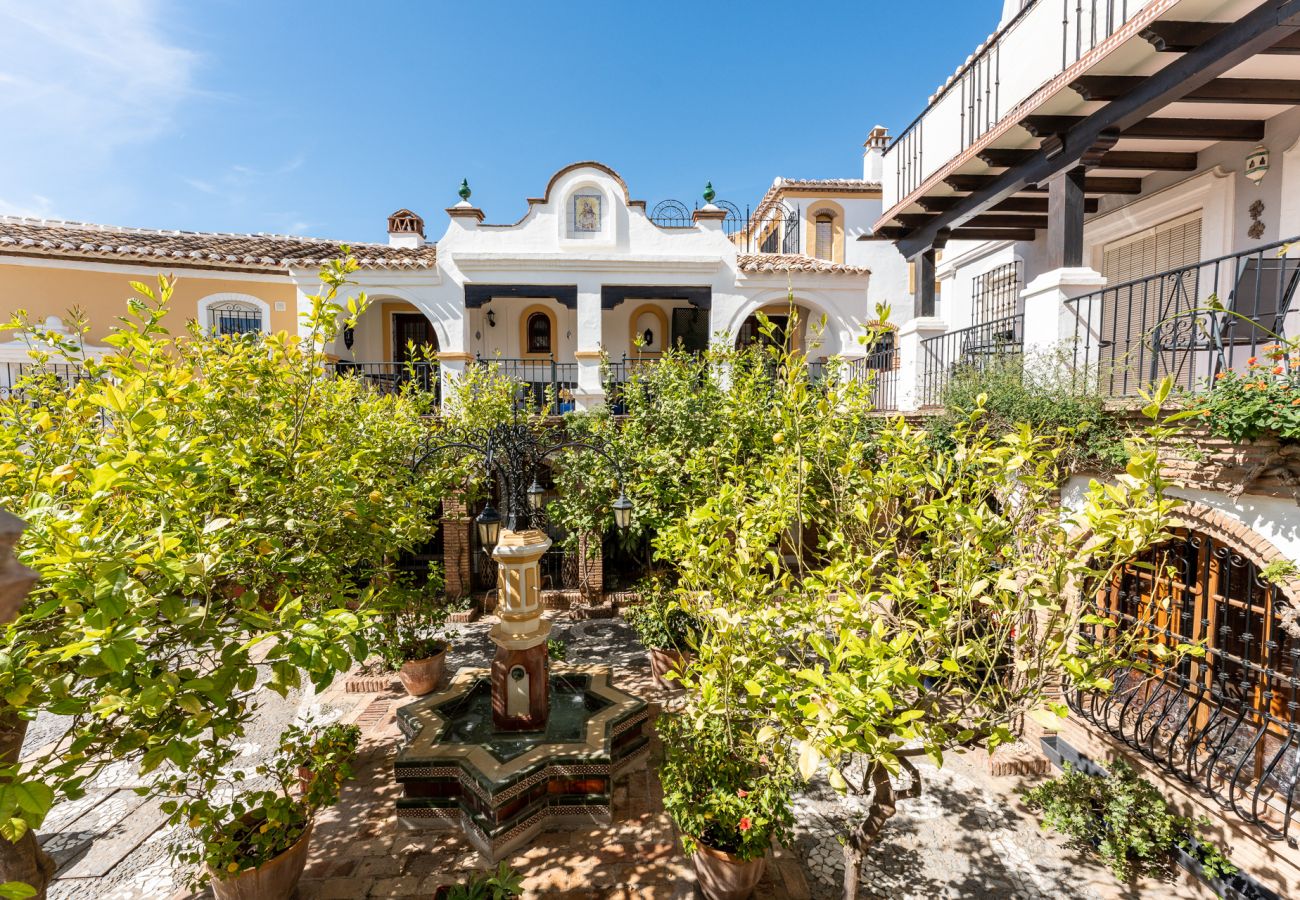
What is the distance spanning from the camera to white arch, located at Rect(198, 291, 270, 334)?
46.9ft

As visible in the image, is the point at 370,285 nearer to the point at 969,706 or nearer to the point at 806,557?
the point at 806,557

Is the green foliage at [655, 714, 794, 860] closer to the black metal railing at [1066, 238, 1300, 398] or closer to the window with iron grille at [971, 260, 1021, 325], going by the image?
the black metal railing at [1066, 238, 1300, 398]

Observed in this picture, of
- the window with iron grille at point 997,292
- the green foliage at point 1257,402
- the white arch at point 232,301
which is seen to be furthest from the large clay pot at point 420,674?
the white arch at point 232,301

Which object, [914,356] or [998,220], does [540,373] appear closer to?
[914,356]

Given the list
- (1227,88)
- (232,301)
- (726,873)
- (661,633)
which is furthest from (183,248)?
(1227,88)

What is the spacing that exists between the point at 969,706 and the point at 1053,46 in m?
7.20

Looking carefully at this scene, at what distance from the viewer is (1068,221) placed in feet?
19.7

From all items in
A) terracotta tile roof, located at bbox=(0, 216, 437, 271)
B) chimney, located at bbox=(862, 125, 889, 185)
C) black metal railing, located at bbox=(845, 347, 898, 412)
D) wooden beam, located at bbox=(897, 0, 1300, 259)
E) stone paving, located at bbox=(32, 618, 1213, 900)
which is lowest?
stone paving, located at bbox=(32, 618, 1213, 900)

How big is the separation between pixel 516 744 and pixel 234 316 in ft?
49.6

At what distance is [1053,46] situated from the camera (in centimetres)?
608

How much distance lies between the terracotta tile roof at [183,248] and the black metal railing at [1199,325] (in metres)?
12.5

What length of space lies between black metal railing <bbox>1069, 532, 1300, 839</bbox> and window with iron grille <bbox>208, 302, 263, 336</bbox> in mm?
18425

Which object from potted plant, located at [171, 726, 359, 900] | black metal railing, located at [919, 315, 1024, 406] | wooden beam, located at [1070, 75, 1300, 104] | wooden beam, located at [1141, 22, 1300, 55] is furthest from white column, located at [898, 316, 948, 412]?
potted plant, located at [171, 726, 359, 900]

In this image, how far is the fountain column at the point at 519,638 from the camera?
17.9 ft
